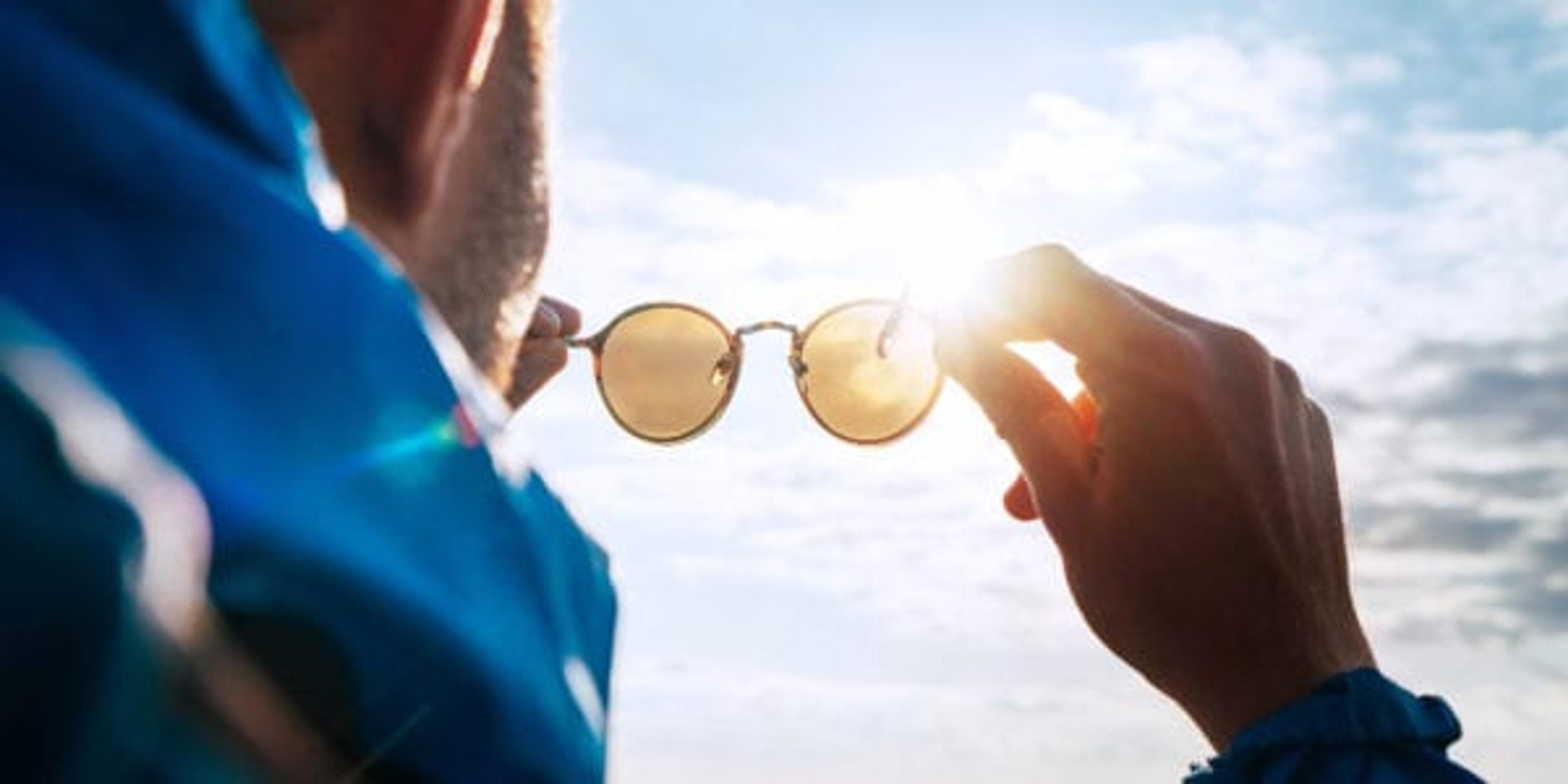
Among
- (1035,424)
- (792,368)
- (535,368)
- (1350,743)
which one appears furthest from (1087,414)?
(792,368)

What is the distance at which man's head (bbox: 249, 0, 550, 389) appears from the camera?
4.87 ft

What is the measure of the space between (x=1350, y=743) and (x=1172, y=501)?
0.45 meters

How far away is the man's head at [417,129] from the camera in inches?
58.4

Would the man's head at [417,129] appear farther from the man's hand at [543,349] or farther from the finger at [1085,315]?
the man's hand at [543,349]

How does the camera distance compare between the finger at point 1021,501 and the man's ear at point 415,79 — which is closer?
the man's ear at point 415,79

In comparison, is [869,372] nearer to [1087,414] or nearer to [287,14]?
[1087,414]

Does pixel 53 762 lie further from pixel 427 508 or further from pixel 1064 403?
pixel 1064 403

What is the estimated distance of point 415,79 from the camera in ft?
4.91

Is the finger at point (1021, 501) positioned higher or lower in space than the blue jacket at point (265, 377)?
lower

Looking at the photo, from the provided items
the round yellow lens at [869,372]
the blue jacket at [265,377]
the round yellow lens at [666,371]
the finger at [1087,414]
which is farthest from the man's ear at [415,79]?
the round yellow lens at [666,371]

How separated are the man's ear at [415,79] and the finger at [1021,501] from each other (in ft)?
5.13

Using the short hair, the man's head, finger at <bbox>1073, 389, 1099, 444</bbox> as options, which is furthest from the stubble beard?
finger at <bbox>1073, 389, 1099, 444</bbox>

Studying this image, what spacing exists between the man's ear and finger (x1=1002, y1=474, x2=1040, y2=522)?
61.5 inches

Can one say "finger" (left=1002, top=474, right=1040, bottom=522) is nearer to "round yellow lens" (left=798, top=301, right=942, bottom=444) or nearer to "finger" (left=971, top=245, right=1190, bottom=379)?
"finger" (left=971, top=245, right=1190, bottom=379)
